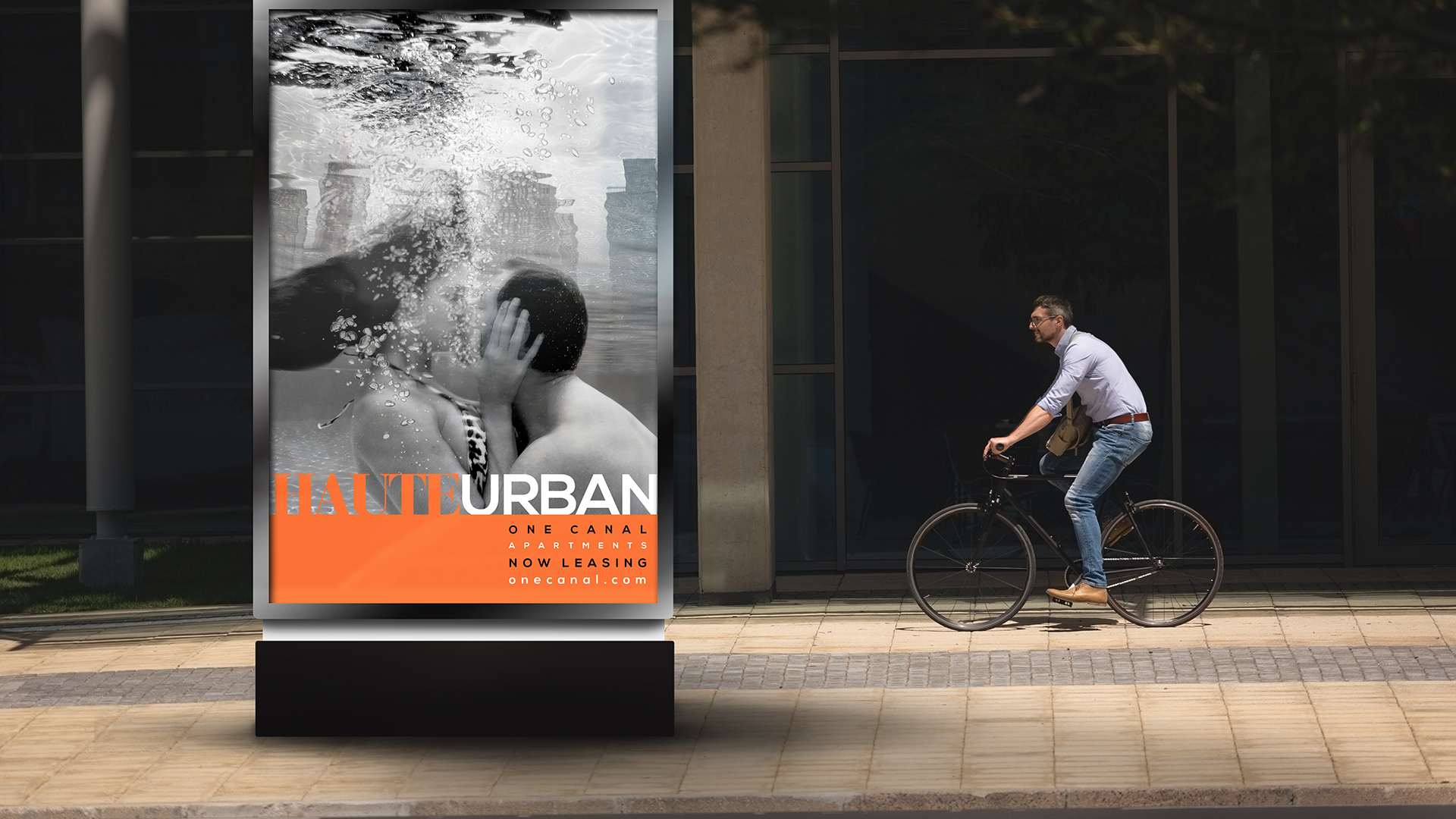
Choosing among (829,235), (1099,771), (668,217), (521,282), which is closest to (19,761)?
(521,282)

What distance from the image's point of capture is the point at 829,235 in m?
13.0

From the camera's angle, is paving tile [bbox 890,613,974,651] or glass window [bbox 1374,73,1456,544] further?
glass window [bbox 1374,73,1456,544]

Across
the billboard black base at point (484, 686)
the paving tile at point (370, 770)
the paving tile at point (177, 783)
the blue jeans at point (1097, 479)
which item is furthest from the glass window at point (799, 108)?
the paving tile at point (177, 783)

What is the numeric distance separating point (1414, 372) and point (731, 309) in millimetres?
4918

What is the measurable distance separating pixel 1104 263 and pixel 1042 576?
217 cm

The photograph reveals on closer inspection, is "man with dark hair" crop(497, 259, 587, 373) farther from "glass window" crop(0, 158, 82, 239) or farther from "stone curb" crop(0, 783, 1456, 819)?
"glass window" crop(0, 158, 82, 239)

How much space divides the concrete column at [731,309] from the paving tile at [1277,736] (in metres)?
3.91

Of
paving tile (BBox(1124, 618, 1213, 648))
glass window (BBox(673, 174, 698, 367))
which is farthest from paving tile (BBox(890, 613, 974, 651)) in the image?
glass window (BBox(673, 174, 698, 367))

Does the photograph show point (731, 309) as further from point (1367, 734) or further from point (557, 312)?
point (1367, 734)

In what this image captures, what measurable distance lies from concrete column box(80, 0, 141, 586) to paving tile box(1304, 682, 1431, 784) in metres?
8.78

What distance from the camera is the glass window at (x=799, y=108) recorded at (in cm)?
1280

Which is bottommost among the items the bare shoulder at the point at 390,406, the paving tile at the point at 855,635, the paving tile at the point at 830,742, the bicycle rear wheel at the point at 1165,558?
the paving tile at the point at 830,742

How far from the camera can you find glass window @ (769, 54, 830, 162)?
42.0 ft

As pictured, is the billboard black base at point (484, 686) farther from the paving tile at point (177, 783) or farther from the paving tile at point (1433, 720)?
the paving tile at point (1433, 720)
